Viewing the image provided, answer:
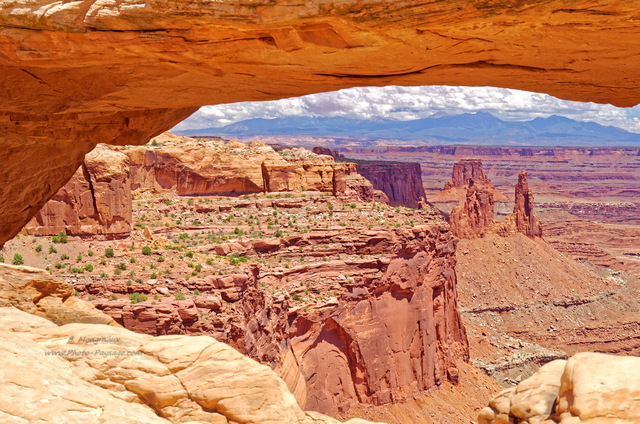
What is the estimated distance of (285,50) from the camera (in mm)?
8688

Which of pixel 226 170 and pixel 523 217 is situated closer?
pixel 226 170

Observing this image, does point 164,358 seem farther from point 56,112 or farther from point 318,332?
point 318,332

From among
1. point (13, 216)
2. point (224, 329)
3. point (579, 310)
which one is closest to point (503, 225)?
point (579, 310)

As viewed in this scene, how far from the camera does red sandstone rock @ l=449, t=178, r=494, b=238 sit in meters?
84.1

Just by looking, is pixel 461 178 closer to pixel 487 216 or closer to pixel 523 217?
pixel 523 217

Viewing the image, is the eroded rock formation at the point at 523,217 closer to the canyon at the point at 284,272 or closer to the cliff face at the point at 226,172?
the cliff face at the point at 226,172

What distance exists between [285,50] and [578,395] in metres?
5.48

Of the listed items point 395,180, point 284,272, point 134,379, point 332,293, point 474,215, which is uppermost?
point 134,379

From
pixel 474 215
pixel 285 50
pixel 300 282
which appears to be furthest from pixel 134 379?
pixel 474 215

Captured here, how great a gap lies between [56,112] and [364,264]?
25.3 meters

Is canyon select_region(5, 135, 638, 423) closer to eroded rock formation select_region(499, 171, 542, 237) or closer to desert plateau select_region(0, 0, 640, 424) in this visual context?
desert plateau select_region(0, 0, 640, 424)

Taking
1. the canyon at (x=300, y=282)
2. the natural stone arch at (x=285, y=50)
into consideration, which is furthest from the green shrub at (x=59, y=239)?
the natural stone arch at (x=285, y=50)

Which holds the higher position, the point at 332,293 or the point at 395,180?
the point at 332,293

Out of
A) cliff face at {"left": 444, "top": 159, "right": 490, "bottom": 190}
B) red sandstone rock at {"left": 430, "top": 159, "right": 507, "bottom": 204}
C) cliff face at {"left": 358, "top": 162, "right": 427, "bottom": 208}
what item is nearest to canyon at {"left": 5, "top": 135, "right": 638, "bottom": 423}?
cliff face at {"left": 358, "top": 162, "right": 427, "bottom": 208}
